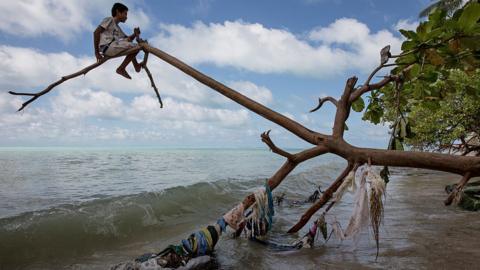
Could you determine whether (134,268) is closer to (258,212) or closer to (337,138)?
(258,212)

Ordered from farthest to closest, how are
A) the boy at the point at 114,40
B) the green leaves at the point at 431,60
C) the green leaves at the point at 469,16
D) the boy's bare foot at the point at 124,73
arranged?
the boy's bare foot at the point at 124,73, the boy at the point at 114,40, the green leaves at the point at 431,60, the green leaves at the point at 469,16

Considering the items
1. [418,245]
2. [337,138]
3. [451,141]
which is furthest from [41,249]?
[451,141]

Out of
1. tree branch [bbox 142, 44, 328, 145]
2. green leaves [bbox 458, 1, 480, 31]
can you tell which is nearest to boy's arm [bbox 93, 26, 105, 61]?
tree branch [bbox 142, 44, 328, 145]

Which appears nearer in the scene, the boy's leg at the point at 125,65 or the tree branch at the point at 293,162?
the tree branch at the point at 293,162

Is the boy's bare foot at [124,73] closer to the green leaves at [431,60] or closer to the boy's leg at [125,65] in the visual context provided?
the boy's leg at [125,65]

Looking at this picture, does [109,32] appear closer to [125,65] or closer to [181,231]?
[125,65]

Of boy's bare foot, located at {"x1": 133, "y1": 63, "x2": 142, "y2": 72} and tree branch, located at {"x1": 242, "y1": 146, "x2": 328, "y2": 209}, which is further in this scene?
boy's bare foot, located at {"x1": 133, "y1": 63, "x2": 142, "y2": 72}

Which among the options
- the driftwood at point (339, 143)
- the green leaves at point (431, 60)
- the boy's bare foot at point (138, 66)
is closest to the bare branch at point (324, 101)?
the driftwood at point (339, 143)

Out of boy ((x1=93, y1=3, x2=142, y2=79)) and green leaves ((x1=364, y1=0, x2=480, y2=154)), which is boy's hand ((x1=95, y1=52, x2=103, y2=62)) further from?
green leaves ((x1=364, y1=0, x2=480, y2=154))

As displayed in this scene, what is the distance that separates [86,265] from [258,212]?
251 centimetres

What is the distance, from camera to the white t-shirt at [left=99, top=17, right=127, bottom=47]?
13.0ft

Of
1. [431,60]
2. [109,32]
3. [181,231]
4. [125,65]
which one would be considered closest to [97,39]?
[109,32]

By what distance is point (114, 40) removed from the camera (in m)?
3.92

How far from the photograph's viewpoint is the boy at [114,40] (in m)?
3.86
